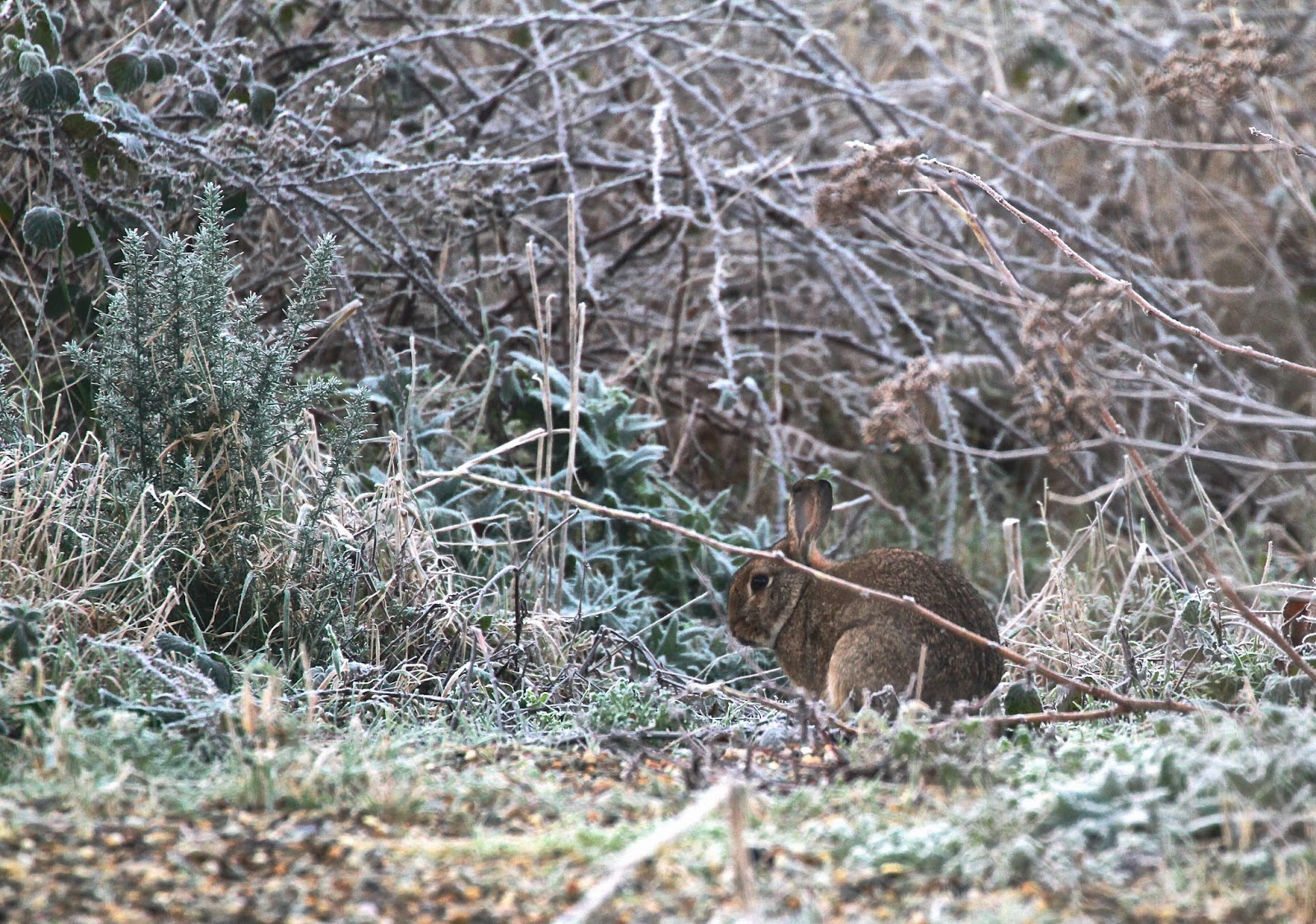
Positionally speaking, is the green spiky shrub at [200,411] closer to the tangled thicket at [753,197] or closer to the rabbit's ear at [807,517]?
the tangled thicket at [753,197]

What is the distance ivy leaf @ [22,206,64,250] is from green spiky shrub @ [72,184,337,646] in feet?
1.59

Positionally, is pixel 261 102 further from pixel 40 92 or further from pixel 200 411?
pixel 200 411

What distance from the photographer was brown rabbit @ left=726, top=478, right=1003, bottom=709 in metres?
3.81

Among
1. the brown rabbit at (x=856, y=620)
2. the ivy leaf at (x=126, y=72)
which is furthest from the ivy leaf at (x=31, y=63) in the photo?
the brown rabbit at (x=856, y=620)

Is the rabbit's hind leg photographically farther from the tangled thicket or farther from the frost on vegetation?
the frost on vegetation

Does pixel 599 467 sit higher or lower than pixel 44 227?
lower

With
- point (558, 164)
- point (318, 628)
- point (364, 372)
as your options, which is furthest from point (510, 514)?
point (558, 164)

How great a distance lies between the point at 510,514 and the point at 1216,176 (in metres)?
5.79

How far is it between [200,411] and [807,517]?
6.51 feet

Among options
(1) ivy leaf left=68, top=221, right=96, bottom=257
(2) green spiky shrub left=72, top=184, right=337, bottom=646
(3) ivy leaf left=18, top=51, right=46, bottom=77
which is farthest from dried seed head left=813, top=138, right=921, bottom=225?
(1) ivy leaf left=68, top=221, right=96, bottom=257

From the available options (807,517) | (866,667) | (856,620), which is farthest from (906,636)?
(807,517)

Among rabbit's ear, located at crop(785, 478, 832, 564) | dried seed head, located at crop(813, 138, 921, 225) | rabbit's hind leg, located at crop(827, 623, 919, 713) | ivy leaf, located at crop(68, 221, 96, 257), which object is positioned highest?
dried seed head, located at crop(813, 138, 921, 225)

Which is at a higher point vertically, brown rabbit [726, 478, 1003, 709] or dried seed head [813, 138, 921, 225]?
dried seed head [813, 138, 921, 225]

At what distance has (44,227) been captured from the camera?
425cm
